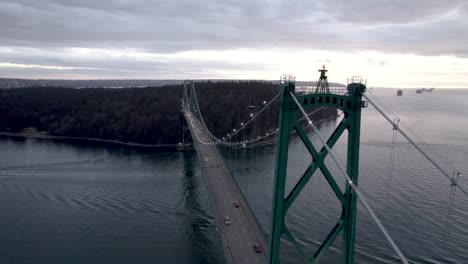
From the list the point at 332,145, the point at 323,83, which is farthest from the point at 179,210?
the point at 323,83

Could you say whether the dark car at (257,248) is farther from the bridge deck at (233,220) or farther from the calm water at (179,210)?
the calm water at (179,210)

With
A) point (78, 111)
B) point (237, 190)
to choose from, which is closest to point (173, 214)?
point (237, 190)

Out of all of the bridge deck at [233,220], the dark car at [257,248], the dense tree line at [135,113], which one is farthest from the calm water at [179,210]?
the dense tree line at [135,113]

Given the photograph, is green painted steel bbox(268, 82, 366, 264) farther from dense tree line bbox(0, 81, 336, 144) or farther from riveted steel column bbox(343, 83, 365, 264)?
dense tree line bbox(0, 81, 336, 144)

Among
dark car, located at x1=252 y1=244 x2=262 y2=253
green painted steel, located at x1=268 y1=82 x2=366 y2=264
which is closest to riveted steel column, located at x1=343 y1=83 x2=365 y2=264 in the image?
green painted steel, located at x1=268 y1=82 x2=366 y2=264

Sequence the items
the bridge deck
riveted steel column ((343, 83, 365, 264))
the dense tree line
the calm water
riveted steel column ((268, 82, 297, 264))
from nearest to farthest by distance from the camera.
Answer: riveted steel column ((343, 83, 365, 264)), riveted steel column ((268, 82, 297, 264)), the bridge deck, the calm water, the dense tree line

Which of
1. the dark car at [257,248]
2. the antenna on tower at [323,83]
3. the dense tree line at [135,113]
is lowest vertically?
the dark car at [257,248]
